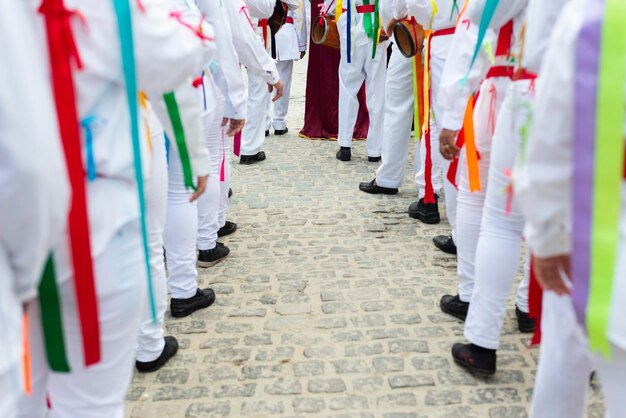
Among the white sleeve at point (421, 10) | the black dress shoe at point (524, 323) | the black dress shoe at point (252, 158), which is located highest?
the white sleeve at point (421, 10)

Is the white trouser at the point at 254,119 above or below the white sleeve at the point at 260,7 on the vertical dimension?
below

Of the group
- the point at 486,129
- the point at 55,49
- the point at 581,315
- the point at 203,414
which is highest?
the point at 55,49

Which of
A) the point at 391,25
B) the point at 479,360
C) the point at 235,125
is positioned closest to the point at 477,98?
the point at 479,360

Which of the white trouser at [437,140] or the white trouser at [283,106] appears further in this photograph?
the white trouser at [283,106]

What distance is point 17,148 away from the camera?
1082mm

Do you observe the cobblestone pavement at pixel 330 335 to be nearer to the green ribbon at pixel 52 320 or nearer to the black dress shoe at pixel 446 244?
the black dress shoe at pixel 446 244

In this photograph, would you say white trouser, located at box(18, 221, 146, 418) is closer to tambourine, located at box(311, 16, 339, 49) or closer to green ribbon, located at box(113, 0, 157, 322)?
green ribbon, located at box(113, 0, 157, 322)

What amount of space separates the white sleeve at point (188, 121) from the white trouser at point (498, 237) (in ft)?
3.54

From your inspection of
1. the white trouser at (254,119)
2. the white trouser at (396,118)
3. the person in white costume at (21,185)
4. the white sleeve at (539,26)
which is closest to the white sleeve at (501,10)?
the white sleeve at (539,26)

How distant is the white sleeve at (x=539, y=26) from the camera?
70.6 inches

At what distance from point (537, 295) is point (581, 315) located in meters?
1.08

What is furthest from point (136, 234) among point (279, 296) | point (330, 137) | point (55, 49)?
point (330, 137)

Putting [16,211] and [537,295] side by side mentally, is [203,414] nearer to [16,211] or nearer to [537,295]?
[537,295]

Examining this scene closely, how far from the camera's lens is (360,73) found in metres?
6.18
